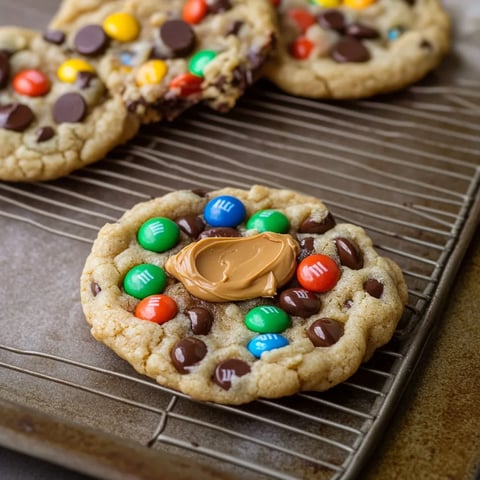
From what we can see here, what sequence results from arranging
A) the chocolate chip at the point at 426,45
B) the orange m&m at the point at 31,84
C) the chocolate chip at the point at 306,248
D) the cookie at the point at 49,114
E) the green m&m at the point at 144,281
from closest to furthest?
the green m&m at the point at 144,281 → the chocolate chip at the point at 306,248 → the cookie at the point at 49,114 → the orange m&m at the point at 31,84 → the chocolate chip at the point at 426,45

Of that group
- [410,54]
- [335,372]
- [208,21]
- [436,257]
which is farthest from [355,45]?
[335,372]

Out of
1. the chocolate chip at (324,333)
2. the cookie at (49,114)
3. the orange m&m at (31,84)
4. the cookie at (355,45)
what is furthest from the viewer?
the cookie at (355,45)

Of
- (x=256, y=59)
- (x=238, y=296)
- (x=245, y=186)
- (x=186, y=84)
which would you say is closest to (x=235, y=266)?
(x=238, y=296)

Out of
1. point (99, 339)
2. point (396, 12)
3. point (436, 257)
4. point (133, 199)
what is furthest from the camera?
point (396, 12)

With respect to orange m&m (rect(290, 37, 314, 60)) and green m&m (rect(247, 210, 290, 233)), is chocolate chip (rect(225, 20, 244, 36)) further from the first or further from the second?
green m&m (rect(247, 210, 290, 233))

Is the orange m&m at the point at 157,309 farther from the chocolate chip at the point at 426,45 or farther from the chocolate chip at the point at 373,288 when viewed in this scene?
the chocolate chip at the point at 426,45

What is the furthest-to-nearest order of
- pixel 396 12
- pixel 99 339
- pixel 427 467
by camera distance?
1. pixel 396 12
2. pixel 99 339
3. pixel 427 467

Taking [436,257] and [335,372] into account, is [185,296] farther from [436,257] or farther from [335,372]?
[436,257]

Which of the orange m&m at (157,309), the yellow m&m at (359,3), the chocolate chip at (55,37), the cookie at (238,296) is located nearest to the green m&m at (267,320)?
the cookie at (238,296)
